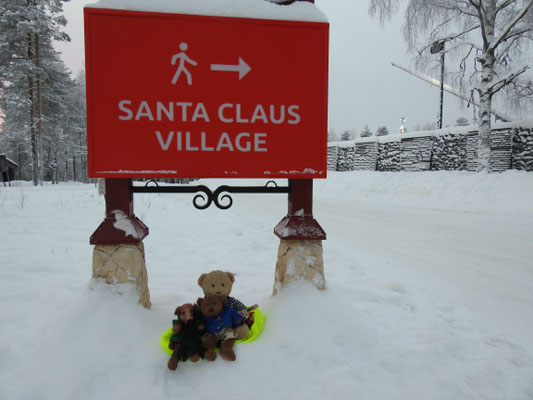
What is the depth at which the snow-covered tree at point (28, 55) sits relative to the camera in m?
16.8

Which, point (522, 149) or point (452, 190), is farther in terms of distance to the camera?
point (522, 149)

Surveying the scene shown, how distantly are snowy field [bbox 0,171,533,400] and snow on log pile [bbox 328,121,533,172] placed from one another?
8.42 metres

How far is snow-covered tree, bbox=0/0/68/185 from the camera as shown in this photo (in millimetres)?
16828

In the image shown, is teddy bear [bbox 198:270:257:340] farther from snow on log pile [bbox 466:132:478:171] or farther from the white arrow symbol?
snow on log pile [bbox 466:132:478:171]

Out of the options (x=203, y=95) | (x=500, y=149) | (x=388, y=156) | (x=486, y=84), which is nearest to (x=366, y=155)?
(x=388, y=156)

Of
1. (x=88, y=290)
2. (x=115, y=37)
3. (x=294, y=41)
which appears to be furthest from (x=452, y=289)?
(x=115, y=37)

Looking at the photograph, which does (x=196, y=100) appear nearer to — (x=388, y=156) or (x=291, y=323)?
(x=291, y=323)

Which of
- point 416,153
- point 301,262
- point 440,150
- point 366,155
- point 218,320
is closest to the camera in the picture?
point 218,320

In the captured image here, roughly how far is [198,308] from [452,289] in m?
2.41

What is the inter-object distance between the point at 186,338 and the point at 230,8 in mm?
2008

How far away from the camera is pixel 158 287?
2.78 meters

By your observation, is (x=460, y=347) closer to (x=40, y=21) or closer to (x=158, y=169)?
(x=158, y=169)

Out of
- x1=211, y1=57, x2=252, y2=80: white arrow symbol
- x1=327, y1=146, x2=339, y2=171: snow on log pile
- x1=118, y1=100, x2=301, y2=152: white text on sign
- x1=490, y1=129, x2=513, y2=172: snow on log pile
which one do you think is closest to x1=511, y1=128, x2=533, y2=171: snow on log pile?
x1=490, y1=129, x2=513, y2=172: snow on log pile

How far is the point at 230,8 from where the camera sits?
199 cm
